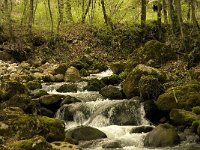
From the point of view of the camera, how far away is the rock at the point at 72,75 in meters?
22.2

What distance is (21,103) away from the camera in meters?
15.4

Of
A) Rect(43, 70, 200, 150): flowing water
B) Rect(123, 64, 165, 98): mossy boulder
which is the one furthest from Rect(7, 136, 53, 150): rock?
Rect(123, 64, 165, 98): mossy boulder

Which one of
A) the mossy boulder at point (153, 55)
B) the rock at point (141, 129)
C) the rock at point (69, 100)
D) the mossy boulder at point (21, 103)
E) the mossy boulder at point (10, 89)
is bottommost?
the rock at point (141, 129)

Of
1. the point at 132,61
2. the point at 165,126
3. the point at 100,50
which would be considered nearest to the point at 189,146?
the point at 165,126

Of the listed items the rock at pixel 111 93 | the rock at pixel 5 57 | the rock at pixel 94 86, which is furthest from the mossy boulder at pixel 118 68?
the rock at pixel 5 57

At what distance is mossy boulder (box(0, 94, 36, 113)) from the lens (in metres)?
15.2

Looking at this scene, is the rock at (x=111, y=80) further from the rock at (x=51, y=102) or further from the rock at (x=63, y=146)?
the rock at (x=63, y=146)

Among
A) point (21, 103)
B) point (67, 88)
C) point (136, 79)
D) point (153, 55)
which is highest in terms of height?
point (153, 55)

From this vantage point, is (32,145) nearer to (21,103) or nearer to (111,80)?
(21,103)

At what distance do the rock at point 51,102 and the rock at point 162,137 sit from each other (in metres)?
5.30

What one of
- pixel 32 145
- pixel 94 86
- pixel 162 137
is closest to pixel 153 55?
pixel 94 86

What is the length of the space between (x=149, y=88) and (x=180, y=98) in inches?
59.0

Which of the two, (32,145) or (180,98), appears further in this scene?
(180,98)

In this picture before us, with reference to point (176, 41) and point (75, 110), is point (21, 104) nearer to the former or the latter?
point (75, 110)
